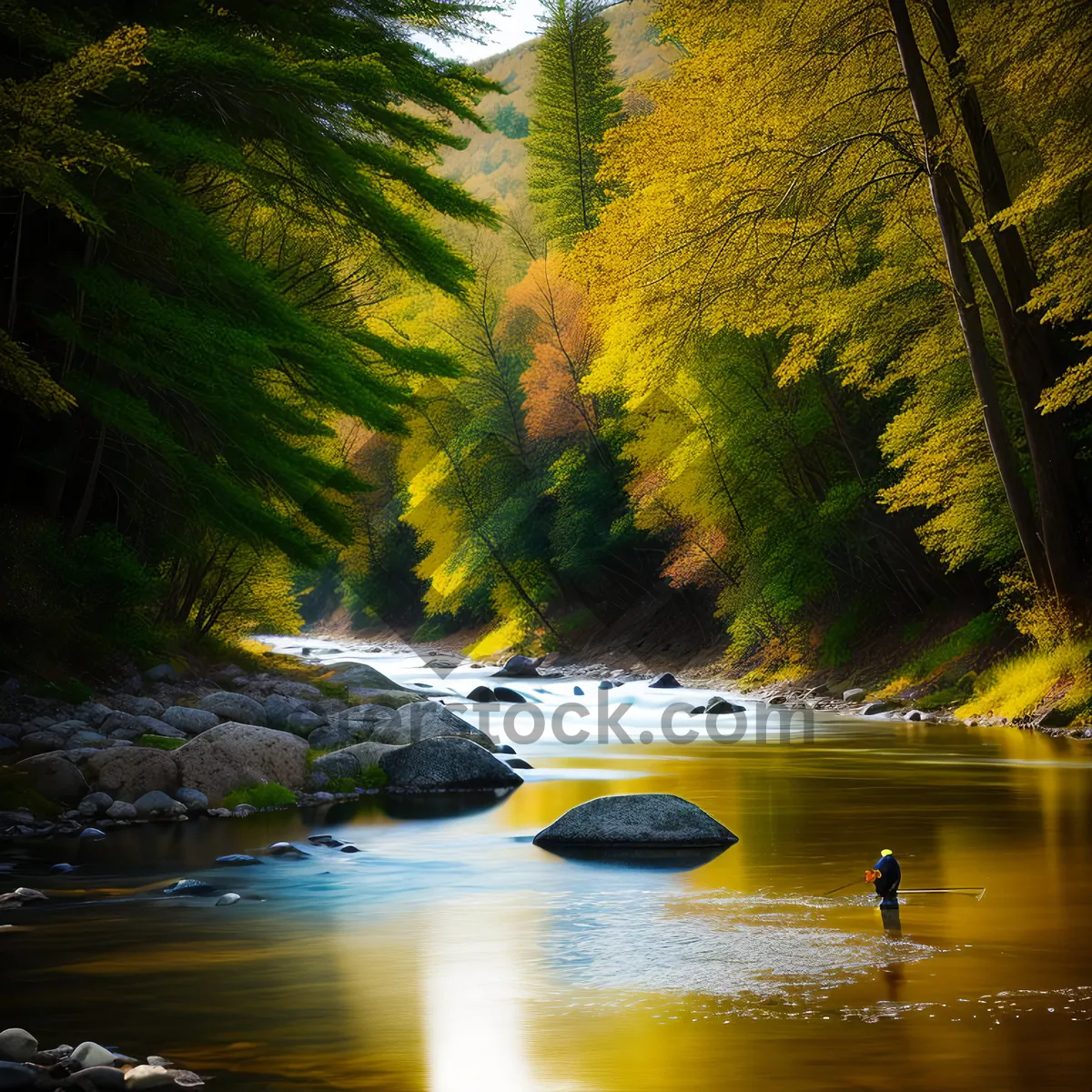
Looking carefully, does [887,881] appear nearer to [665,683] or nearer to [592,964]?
[592,964]

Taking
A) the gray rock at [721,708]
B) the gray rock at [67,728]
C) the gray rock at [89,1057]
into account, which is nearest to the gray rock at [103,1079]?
the gray rock at [89,1057]

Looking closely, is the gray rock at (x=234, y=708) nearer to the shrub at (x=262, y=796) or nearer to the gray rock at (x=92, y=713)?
the gray rock at (x=92, y=713)

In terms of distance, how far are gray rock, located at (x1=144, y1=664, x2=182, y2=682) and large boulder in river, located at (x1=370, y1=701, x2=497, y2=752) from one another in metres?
2.96

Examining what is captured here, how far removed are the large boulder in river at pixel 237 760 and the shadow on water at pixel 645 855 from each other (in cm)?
364

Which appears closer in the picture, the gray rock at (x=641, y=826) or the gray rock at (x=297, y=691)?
the gray rock at (x=641, y=826)

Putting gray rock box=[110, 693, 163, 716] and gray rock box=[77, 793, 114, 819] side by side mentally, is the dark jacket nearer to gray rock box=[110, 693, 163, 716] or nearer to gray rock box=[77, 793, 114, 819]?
gray rock box=[77, 793, 114, 819]

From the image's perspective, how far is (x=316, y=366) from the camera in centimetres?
1606

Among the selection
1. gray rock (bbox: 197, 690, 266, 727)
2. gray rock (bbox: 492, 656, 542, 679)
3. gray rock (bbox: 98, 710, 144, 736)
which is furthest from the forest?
gray rock (bbox: 492, 656, 542, 679)

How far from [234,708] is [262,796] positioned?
11.7ft

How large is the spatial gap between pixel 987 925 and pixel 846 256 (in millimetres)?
13838

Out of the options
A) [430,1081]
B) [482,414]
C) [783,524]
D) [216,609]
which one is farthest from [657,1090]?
[482,414]

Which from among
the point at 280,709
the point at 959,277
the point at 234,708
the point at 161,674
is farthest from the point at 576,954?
the point at 959,277

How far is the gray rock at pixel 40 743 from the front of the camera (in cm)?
1261

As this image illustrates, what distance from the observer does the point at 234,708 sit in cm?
1609
